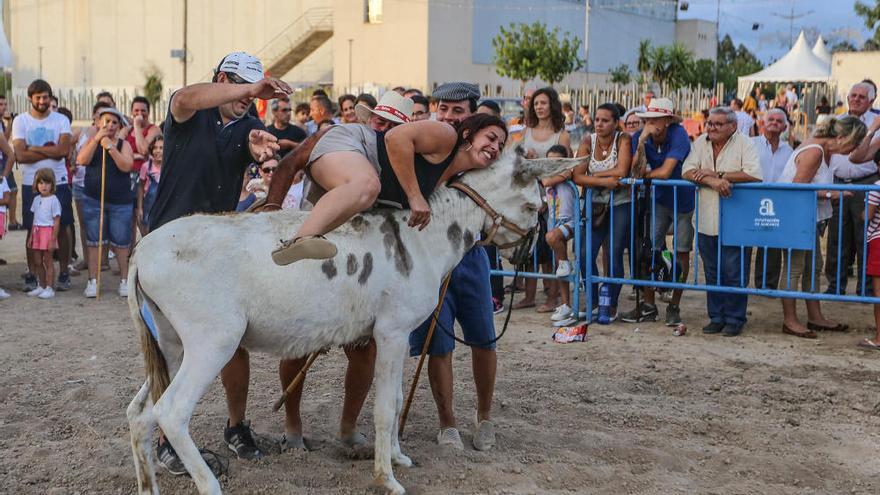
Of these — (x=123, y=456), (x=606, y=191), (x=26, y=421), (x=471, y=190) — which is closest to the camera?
(x=471, y=190)

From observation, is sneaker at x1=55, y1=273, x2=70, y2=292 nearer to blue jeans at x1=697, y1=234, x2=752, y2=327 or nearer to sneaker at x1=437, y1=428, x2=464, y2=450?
sneaker at x1=437, y1=428, x2=464, y2=450

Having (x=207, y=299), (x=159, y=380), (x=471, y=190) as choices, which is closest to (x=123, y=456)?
(x=159, y=380)

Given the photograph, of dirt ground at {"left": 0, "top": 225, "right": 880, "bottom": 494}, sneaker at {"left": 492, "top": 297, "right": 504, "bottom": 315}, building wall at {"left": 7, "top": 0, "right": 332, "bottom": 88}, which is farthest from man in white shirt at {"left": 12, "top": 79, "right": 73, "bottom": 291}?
building wall at {"left": 7, "top": 0, "right": 332, "bottom": 88}

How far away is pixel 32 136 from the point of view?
10.8 metres

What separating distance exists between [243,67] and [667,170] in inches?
205

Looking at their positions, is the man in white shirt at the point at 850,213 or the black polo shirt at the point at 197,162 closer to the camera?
the black polo shirt at the point at 197,162

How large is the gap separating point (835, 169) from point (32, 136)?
915cm

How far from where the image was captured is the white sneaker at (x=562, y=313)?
8984 mm

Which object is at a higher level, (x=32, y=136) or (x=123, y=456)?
(x=32, y=136)

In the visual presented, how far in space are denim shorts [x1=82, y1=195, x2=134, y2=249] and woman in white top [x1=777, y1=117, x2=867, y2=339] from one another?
7.10 meters

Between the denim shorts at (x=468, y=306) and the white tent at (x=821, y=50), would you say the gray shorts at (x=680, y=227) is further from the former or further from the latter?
Result: the white tent at (x=821, y=50)

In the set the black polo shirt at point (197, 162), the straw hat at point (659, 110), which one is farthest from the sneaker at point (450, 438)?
the straw hat at point (659, 110)

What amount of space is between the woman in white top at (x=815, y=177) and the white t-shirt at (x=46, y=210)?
7.90 meters

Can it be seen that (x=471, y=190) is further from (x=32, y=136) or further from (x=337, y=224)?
(x=32, y=136)
